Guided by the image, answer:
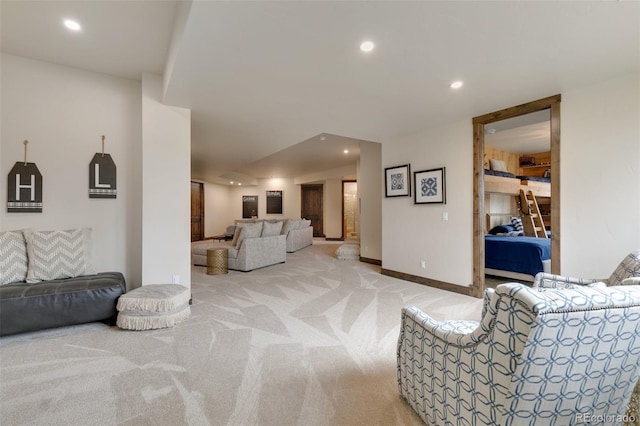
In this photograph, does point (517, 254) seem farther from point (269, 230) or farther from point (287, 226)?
point (287, 226)

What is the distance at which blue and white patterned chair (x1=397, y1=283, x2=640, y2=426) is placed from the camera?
2.76ft

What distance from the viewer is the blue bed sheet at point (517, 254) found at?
4090 millimetres

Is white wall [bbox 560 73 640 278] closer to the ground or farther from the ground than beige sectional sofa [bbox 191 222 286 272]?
farther from the ground

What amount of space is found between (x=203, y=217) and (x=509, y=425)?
10.3 m

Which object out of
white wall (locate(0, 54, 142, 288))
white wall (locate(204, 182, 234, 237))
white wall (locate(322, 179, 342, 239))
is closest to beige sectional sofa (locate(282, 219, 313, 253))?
white wall (locate(322, 179, 342, 239))

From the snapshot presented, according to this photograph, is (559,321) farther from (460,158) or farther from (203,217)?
(203,217)

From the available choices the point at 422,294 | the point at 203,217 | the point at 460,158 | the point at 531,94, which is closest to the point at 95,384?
the point at 422,294

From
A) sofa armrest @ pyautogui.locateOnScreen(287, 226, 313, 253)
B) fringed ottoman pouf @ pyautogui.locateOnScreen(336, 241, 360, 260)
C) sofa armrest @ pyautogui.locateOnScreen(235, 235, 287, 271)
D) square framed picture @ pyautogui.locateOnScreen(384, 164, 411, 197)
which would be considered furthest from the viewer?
sofa armrest @ pyautogui.locateOnScreen(287, 226, 313, 253)

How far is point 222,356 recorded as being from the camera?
6.97 feet

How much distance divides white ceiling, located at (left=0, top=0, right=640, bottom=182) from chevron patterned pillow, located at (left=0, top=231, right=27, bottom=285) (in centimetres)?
195

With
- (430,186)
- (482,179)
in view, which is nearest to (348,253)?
(430,186)

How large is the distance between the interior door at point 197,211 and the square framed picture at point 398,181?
7192 mm

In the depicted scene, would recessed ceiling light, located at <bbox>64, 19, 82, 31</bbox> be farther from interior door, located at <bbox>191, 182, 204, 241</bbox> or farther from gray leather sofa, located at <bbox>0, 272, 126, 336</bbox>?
interior door, located at <bbox>191, 182, 204, 241</bbox>

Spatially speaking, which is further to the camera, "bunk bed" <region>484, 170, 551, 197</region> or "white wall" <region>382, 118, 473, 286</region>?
"bunk bed" <region>484, 170, 551, 197</region>
